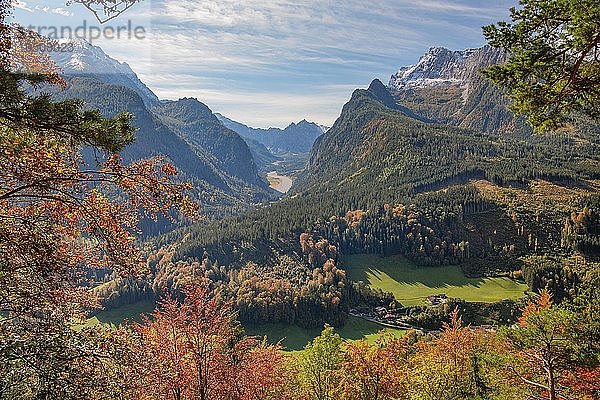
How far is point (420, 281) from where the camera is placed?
5694 inches

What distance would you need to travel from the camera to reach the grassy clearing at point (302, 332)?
104 meters

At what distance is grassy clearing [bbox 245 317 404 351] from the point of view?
104 metres

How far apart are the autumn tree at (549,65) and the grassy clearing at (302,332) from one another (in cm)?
9722

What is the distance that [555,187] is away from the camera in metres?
189

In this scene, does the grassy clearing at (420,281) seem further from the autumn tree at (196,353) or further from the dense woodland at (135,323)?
the autumn tree at (196,353)

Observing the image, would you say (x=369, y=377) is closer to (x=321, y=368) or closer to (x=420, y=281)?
(x=321, y=368)

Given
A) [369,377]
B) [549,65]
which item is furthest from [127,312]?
[549,65]

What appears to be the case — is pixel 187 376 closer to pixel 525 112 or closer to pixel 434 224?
pixel 525 112

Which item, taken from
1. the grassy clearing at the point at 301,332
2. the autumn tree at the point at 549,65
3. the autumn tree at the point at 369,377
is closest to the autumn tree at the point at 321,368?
the autumn tree at the point at 369,377

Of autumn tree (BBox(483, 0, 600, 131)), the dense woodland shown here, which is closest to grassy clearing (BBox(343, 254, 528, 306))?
the dense woodland

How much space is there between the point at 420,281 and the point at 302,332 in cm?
5736

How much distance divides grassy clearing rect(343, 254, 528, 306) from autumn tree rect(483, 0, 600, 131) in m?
120

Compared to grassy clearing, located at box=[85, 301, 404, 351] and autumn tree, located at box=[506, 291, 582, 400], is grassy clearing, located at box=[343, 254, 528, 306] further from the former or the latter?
autumn tree, located at box=[506, 291, 582, 400]

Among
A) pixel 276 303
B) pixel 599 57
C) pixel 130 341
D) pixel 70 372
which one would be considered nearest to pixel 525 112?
pixel 599 57
